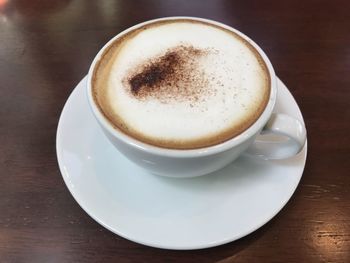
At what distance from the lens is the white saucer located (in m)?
0.68

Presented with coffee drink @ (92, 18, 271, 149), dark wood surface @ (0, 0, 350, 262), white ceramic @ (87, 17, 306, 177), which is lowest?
dark wood surface @ (0, 0, 350, 262)

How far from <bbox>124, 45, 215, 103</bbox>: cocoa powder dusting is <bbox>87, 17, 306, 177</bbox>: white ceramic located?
0.11 metres

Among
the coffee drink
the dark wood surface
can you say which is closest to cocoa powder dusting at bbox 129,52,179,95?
the coffee drink

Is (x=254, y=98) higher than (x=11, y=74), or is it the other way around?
(x=254, y=98)

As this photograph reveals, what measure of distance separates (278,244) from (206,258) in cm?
15

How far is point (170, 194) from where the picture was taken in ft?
2.48

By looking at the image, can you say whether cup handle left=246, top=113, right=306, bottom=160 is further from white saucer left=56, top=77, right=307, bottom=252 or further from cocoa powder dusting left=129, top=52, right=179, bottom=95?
cocoa powder dusting left=129, top=52, right=179, bottom=95

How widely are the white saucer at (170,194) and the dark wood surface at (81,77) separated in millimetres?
57

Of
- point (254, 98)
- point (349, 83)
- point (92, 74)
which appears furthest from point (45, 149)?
point (349, 83)

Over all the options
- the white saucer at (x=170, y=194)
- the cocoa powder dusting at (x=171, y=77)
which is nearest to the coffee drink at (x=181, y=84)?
the cocoa powder dusting at (x=171, y=77)

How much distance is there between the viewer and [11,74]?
3.55 ft

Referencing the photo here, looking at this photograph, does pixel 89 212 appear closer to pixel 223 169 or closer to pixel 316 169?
pixel 223 169

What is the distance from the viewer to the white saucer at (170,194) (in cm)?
68

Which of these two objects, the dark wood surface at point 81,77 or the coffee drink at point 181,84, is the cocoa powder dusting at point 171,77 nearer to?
the coffee drink at point 181,84
